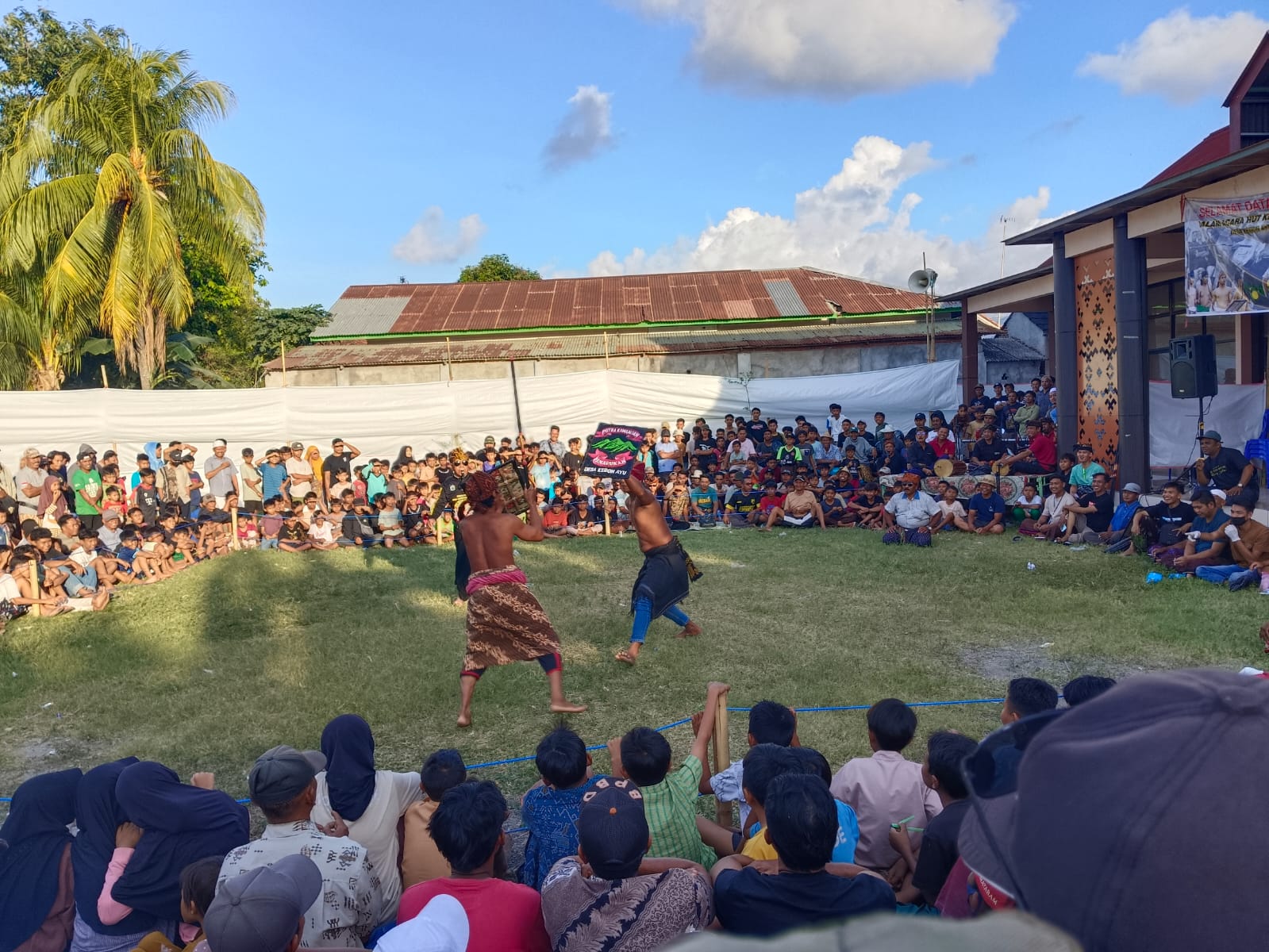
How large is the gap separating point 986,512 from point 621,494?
5.81m

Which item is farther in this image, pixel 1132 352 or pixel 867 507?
pixel 867 507

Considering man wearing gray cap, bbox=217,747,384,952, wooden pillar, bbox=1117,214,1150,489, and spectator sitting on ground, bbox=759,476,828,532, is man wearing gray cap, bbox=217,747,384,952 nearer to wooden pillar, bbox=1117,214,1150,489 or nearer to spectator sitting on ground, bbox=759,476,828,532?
spectator sitting on ground, bbox=759,476,828,532

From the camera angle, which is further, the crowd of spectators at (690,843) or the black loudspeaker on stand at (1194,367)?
the black loudspeaker on stand at (1194,367)

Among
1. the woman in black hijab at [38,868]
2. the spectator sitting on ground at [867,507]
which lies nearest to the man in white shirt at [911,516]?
the spectator sitting on ground at [867,507]

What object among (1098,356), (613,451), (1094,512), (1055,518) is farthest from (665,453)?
(1094,512)

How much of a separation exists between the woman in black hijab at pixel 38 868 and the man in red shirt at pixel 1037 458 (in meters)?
14.1

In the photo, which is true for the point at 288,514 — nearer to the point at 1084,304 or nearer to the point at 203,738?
the point at 203,738

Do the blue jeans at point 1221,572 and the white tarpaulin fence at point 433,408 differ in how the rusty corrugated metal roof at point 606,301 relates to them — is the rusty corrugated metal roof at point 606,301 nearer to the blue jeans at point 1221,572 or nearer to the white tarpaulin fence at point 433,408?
the white tarpaulin fence at point 433,408

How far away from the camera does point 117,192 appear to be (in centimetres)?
1955

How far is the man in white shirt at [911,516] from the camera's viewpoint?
13.1 meters

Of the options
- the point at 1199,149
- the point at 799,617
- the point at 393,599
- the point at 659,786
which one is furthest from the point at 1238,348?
the point at 659,786

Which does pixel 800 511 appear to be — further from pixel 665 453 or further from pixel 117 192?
pixel 117 192

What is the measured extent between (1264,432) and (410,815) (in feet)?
41.1

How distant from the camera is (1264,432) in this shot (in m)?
12.5
